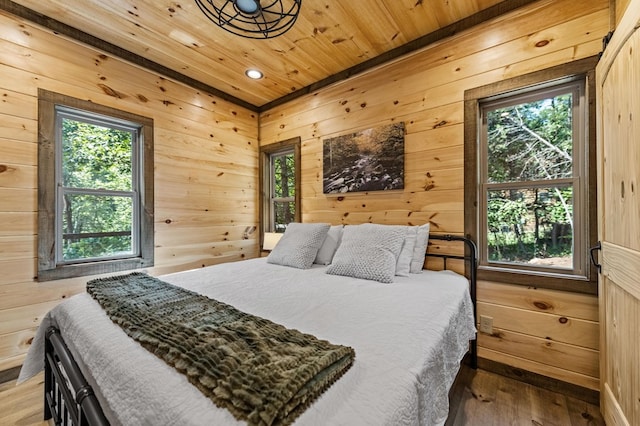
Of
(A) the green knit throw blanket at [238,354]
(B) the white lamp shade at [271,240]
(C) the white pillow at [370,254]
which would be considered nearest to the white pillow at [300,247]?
(C) the white pillow at [370,254]

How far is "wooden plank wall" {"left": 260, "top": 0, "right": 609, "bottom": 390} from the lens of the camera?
66.4 inches

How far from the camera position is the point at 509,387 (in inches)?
70.6

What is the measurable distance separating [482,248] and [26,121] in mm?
3510

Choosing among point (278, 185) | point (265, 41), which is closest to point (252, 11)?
point (265, 41)

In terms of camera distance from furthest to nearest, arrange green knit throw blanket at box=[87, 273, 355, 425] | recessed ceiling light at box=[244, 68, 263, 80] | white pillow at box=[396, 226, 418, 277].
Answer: recessed ceiling light at box=[244, 68, 263, 80], white pillow at box=[396, 226, 418, 277], green knit throw blanket at box=[87, 273, 355, 425]

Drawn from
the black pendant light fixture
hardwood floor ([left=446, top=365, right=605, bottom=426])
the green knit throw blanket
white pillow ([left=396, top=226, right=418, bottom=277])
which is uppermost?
the black pendant light fixture

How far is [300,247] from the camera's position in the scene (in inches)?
92.2

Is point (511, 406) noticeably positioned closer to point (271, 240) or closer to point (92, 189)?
point (271, 240)

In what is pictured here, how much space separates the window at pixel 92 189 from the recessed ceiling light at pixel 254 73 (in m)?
1.08

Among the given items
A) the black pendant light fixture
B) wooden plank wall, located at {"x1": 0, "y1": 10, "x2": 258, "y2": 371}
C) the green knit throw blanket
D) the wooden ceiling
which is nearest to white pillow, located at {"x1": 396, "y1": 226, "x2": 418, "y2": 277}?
the green knit throw blanket

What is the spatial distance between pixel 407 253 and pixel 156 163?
97.7 inches

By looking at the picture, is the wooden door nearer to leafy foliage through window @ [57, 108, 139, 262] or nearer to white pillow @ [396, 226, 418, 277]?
white pillow @ [396, 226, 418, 277]

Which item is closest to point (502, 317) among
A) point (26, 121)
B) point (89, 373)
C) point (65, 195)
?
point (89, 373)

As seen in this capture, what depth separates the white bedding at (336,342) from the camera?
667 millimetres
